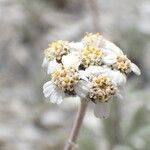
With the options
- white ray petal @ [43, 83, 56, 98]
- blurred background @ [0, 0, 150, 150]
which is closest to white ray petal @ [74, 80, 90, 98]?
white ray petal @ [43, 83, 56, 98]

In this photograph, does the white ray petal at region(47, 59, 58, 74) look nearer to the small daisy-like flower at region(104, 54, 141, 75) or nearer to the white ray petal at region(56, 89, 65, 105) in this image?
the white ray petal at region(56, 89, 65, 105)

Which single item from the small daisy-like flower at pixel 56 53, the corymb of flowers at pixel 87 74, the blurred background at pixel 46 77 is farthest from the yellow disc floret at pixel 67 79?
the blurred background at pixel 46 77

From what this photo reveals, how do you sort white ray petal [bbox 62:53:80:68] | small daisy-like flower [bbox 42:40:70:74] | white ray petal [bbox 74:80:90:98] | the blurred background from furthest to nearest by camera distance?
the blurred background < small daisy-like flower [bbox 42:40:70:74] < white ray petal [bbox 62:53:80:68] < white ray petal [bbox 74:80:90:98]

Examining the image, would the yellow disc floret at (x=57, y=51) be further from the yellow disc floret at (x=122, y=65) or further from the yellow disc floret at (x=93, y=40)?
the yellow disc floret at (x=122, y=65)

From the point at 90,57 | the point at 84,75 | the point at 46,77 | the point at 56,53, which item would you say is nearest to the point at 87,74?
the point at 84,75

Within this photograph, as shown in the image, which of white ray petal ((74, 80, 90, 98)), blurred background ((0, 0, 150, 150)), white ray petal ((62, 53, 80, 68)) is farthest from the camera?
blurred background ((0, 0, 150, 150))

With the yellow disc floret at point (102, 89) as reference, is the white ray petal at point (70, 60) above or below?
above

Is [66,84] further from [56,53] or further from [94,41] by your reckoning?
[94,41]
